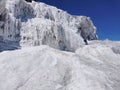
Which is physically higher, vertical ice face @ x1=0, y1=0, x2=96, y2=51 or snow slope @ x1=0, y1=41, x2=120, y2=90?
vertical ice face @ x1=0, y1=0, x2=96, y2=51

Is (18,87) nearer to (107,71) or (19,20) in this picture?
(107,71)

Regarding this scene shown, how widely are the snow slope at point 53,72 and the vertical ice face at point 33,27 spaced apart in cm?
726

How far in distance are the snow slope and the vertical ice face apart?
7262 mm

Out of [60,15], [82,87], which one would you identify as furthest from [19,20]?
[82,87]

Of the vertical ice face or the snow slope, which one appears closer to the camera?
the snow slope

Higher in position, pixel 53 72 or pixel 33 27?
pixel 33 27

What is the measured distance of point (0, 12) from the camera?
1612 cm

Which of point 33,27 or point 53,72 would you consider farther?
point 33,27

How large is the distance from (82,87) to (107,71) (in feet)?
6.13

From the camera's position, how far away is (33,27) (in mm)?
19141

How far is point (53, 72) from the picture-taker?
8805 millimetres

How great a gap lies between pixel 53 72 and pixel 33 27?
10876 millimetres

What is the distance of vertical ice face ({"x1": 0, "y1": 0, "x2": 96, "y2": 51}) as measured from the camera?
17.4 metres

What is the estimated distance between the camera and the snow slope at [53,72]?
8305 mm
